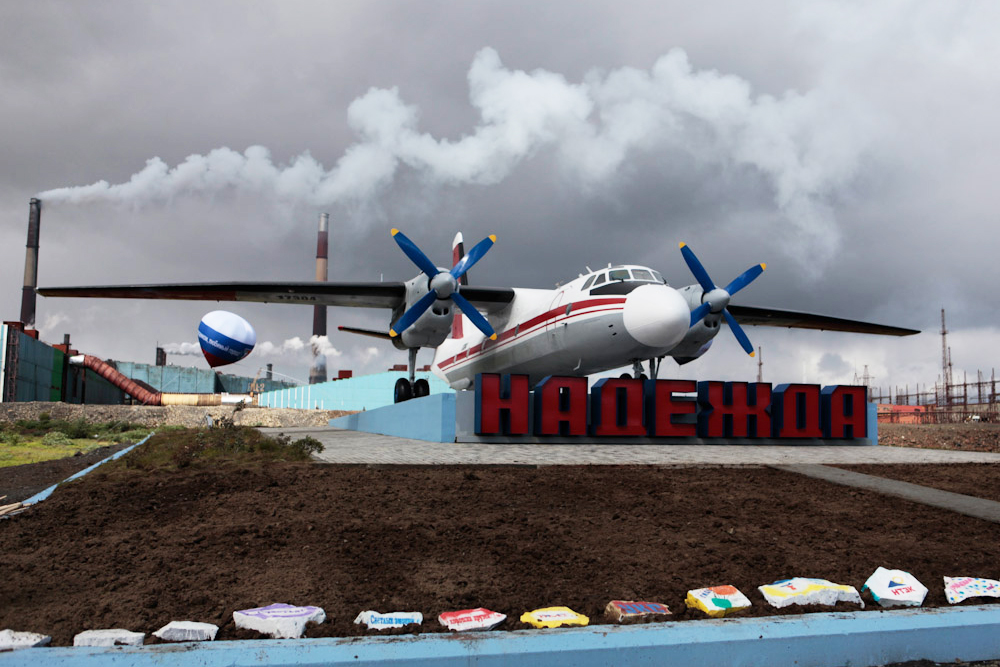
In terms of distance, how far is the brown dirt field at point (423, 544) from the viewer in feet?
12.9

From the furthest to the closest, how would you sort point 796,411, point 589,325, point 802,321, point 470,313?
point 802,321, point 470,313, point 796,411, point 589,325

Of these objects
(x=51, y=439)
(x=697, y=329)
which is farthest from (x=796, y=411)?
(x=51, y=439)

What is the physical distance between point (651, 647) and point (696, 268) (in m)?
13.9

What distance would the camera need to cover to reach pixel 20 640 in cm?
321

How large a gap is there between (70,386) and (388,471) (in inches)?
2305

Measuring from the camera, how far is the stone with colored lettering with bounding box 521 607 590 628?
11.5 ft

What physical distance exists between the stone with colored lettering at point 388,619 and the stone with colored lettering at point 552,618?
61 centimetres

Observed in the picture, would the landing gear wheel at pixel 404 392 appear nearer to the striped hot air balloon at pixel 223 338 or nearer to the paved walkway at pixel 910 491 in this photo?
the striped hot air balloon at pixel 223 338

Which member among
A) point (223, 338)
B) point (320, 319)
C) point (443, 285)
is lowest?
point (223, 338)

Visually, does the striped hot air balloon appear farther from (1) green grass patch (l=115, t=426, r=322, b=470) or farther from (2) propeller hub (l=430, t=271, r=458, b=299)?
(1) green grass patch (l=115, t=426, r=322, b=470)

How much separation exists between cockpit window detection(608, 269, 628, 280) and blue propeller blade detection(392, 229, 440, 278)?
449cm

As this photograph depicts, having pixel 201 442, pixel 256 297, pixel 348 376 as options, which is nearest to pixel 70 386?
pixel 348 376

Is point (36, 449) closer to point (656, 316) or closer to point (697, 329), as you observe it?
point (656, 316)

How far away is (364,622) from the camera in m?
3.53
